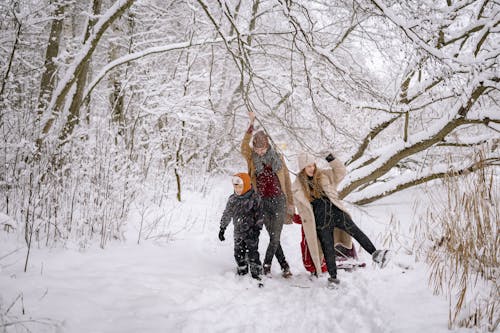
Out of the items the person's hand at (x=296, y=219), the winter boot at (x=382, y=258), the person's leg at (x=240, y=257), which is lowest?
the person's leg at (x=240, y=257)

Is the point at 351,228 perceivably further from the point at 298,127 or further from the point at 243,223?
the point at 298,127

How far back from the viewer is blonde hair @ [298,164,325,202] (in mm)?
3441

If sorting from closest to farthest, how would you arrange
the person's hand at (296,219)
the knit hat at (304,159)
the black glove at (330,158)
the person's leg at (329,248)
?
1. the person's leg at (329,248)
2. the knit hat at (304,159)
3. the black glove at (330,158)
4. the person's hand at (296,219)

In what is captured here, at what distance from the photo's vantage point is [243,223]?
10.9 feet

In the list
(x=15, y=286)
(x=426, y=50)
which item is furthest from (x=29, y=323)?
(x=426, y=50)

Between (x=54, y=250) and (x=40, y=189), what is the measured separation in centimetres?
69

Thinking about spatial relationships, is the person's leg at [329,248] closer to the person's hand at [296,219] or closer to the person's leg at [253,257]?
the person's hand at [296,219]

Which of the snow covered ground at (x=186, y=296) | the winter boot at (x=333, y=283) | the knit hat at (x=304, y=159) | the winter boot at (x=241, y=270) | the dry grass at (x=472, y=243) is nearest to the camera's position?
the snow covered ground at (x=186, y=296)

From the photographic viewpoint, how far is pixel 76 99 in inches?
179

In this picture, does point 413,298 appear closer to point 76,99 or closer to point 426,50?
point 426,50

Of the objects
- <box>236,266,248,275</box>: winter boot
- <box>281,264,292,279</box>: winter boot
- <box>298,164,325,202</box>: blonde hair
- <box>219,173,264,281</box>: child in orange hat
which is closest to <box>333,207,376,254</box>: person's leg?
<box>298,164,325,202</box>: blonde hair

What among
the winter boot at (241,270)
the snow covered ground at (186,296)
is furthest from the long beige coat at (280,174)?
the snow covered ground at (186,296)

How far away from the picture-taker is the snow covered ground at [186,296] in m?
1.99

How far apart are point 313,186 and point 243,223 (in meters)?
0.90
